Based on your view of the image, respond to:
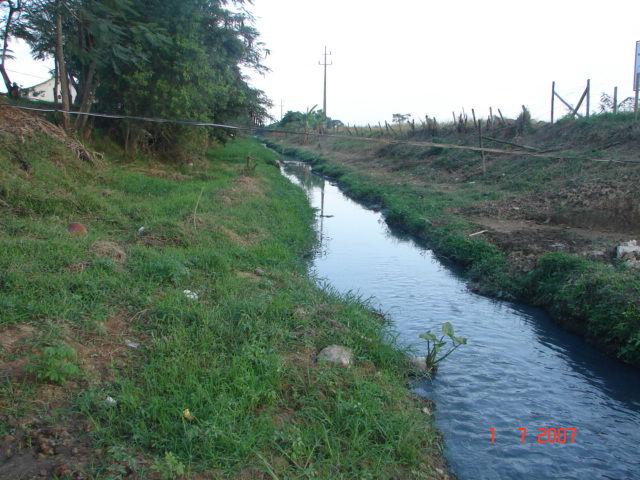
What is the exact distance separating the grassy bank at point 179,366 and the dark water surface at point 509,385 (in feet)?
1.74

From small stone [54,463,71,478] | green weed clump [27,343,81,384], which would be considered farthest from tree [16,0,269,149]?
small stone [54,463,71,478]

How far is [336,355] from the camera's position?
5.37 m

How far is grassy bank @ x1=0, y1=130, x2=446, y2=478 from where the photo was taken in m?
3.71

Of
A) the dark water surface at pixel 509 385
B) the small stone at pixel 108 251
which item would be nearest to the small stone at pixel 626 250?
the dark water surface at pixel 509 385

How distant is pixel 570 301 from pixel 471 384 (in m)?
2.83

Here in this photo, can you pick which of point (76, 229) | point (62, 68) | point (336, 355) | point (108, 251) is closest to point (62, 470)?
point (336, 355)

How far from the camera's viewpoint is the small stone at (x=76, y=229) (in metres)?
7.72

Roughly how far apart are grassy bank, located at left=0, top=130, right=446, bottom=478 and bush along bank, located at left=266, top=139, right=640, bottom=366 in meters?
2.89

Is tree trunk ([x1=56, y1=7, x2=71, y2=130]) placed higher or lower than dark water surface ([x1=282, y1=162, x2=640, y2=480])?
higher

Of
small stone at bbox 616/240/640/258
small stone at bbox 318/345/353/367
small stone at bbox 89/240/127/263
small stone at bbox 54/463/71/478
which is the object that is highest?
small stone at bbox 616/240/640/258

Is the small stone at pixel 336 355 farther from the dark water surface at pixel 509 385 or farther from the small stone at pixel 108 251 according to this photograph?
the small stone at pixel 108 251

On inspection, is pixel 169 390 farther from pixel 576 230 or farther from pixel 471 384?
pixel 576 230

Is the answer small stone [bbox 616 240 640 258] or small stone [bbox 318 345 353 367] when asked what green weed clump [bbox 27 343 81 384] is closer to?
small stone [bbox 318 345 353 367]
